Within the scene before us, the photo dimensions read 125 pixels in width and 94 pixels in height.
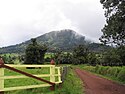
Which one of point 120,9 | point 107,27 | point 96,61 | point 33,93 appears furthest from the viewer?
point 96,61

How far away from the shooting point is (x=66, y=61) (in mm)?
146625

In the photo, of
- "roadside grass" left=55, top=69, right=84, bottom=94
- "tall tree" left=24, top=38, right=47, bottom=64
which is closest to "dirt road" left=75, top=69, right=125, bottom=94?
"roadside grass" left=55, top=69, right=84, bottom=94

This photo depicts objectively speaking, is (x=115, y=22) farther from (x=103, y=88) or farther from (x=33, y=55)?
(x=33, y=55)

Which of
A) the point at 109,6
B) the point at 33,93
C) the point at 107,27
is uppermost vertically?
the point at 109,6

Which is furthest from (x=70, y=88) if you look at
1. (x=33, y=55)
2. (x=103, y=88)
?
(x=33, y=55)

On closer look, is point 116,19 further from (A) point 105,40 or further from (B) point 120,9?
(A) point 105,40

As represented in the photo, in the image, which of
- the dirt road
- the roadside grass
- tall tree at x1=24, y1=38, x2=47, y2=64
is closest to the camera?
the roadside grass

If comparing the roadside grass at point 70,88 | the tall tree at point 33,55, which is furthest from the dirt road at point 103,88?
the tall tree at point 33,55

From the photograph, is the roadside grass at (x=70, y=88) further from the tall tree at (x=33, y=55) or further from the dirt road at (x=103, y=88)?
the tall tree at (x=33, y=55)

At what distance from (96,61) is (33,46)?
34784 millimetres

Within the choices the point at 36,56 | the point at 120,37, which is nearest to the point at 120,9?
the point at 120,37

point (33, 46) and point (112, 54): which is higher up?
point (33, 46)

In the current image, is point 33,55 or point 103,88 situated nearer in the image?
point 103,88

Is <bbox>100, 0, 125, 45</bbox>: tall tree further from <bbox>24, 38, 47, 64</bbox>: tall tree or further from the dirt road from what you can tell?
<bbox>24, 38, 47, 64</bbox>: tall tree
